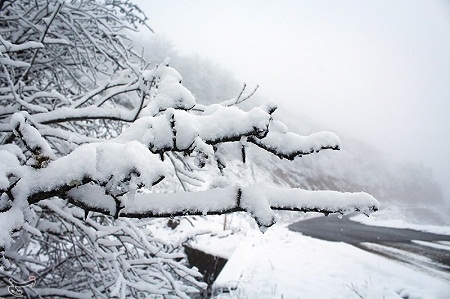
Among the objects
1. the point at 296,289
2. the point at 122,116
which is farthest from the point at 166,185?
the point at 122,116

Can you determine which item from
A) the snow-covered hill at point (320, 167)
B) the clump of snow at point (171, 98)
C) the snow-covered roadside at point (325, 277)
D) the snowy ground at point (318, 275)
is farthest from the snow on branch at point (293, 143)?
the snow-covered hill at point (320, 167)

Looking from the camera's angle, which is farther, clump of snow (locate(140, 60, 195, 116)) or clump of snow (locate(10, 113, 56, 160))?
clump of snow (locate(140, 60, 195, 116))

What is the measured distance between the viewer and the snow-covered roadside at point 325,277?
13.5ft

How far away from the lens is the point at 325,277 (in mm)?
4809

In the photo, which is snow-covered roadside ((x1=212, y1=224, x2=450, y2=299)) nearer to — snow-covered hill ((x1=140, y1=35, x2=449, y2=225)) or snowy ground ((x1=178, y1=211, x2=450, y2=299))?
snowy ground ((x1=178, y1=211, x2=450, y2=299))

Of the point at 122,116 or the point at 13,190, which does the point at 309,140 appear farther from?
the point at 122,116

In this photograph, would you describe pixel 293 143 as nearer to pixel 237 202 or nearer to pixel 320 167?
pixel 237 202

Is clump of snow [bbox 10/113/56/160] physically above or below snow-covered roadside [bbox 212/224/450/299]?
above

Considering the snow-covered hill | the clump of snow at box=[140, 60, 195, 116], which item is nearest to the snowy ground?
the clump of snow at box=[140, 60, 195, 116]

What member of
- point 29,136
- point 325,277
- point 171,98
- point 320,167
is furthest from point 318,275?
→ point 320,167

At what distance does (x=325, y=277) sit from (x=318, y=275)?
14 centimetres

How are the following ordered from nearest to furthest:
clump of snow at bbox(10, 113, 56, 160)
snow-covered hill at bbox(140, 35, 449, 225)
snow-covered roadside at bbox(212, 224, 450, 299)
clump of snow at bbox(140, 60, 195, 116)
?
1. clump of snow at bbox(10, 113, 56, 160)
2. clump of snow at bbox(140, 60, 195, 116)
3. snow-covered roadside at bbox(212, 224, 450, 299)
4. snow-covered hill at bbox(140, 35, 449, 225)

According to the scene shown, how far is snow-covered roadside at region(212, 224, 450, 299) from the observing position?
13.5 ft

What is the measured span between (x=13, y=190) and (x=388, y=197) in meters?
50.0
